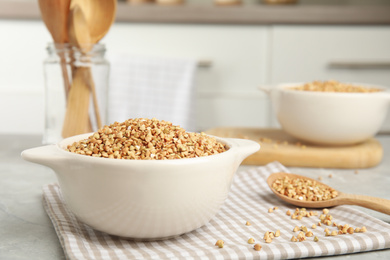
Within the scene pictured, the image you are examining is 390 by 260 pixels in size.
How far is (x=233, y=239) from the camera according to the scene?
711 mm

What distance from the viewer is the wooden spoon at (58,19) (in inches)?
42.9

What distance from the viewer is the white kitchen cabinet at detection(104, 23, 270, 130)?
2441 millimetres

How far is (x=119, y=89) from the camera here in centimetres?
237

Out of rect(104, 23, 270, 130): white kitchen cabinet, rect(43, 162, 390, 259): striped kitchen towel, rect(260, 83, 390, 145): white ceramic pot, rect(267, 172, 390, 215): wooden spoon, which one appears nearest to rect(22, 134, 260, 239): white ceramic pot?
rect(43, 162, 390, 259): striped kitchen towel

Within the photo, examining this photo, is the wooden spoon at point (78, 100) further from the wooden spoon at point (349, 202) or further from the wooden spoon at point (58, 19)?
the wooden spoon at point (349, 202)

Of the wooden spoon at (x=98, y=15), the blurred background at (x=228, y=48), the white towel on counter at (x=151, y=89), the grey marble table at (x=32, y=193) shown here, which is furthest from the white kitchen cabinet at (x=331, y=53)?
the wooden spoon at (x=98, y=15)

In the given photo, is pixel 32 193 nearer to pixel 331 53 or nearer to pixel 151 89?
Result: pixel 151 89

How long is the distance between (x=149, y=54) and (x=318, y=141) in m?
1.35

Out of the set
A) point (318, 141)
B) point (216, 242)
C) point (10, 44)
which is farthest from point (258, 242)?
point (10, 44)

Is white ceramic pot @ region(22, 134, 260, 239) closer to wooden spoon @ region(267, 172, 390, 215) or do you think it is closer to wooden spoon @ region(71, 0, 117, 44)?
wooden spoon @ region(267, 172, 390, 215)

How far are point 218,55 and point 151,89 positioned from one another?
362 millimetres

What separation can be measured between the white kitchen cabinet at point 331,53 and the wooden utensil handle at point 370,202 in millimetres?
1674

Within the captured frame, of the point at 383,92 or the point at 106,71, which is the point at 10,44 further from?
the point at 383,92

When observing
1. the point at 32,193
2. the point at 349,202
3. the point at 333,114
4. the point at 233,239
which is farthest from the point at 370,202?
the point at 32,193
